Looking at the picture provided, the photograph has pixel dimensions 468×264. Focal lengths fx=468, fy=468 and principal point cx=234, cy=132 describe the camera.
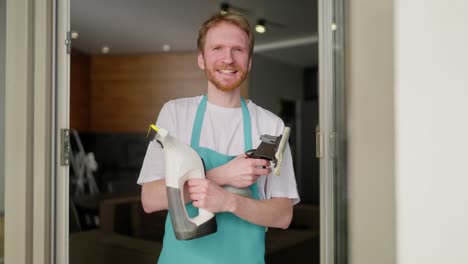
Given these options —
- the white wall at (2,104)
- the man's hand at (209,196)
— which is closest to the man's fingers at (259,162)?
the man's hand at (209,196)

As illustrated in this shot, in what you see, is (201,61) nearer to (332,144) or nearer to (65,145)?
(332,144)

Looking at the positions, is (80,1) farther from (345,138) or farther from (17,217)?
(345,138)

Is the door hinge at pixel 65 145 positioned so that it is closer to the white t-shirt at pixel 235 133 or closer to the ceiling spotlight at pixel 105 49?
the ceiling spotlight at pixel 105 49

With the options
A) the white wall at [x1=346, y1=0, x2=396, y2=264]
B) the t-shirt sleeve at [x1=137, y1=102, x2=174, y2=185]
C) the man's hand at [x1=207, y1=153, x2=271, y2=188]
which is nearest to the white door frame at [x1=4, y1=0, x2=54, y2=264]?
the t-shirt sleeve at [x1=137, y1=102, x2=174, y2=185]

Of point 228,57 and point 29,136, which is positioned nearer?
point 228,57

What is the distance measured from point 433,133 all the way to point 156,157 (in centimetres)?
74

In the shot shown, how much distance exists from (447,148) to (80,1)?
1.22 meters

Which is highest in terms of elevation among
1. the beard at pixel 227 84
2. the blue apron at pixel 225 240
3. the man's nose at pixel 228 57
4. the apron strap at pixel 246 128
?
the man's nose at pixel 228 57

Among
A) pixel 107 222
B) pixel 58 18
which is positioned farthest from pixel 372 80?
pixel 58 18

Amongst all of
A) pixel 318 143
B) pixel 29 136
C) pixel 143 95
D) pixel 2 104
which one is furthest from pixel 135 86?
pixel 318 143

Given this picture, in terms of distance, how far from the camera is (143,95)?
1485 millimetres

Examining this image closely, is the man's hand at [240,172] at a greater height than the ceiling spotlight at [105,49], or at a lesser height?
lesser

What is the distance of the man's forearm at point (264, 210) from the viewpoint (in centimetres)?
120

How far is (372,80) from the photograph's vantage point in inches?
41.6
